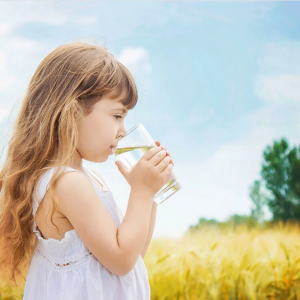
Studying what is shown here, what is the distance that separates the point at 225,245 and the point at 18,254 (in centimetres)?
146

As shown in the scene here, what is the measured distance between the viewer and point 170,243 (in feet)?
8.31

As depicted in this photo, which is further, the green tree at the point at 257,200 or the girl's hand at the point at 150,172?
the green tree at the point at 257,200

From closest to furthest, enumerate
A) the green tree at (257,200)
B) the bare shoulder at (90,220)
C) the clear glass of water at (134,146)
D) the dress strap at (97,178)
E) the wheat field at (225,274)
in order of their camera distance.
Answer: the bare shoulder at (90,220)
the clear glass of water at (134,146)
the dress strap at (97,178)
the wheat field at (225,274)
the green tree at (257,200)

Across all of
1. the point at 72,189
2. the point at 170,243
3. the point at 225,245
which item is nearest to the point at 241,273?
the point at 225,245

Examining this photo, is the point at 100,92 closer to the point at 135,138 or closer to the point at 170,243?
the point at 135,138

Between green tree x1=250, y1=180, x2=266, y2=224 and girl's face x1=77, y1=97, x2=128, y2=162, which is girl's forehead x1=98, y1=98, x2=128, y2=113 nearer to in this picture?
girl's face x1=77, y1=97, x2=128, y2=162

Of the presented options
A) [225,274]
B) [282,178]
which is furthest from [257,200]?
[225,274]

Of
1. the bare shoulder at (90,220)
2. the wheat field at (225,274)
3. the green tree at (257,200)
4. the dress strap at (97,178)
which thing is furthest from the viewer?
the green tree at (257,200)

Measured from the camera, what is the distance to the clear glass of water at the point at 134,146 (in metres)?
1.16

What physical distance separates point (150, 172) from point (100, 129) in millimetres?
216

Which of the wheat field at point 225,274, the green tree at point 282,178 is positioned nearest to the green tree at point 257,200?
the green tree at point 282,178

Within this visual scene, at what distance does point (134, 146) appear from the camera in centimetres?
117

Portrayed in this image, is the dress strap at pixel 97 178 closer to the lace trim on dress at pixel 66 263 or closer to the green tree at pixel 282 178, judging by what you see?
the lace trim on dress at pixel 66 263

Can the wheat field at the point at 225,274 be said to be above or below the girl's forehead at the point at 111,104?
below
